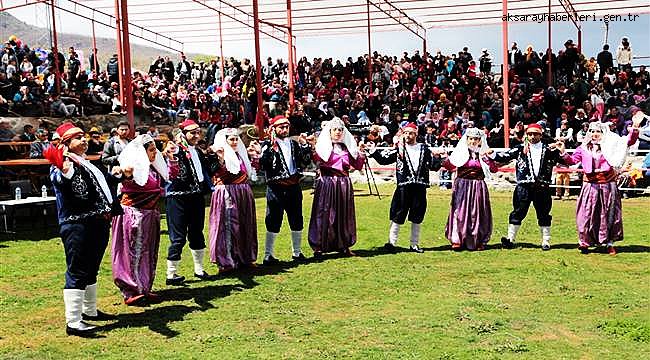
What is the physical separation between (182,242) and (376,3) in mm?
15208

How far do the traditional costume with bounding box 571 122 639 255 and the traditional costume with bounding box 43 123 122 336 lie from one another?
547 cm

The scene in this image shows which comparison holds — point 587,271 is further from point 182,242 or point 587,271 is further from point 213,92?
point 213,92

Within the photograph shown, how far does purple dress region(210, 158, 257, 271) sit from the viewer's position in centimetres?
784

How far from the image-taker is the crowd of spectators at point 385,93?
710 inches

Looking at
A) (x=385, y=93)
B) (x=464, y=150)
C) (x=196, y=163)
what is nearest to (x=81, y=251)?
(x=196, y=163)

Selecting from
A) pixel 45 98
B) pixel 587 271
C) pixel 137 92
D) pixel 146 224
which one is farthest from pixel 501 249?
pixel 137 92

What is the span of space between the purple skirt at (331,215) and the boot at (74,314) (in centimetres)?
348

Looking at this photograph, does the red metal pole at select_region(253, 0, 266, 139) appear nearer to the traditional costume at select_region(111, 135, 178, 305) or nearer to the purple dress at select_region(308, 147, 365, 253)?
the purple dress at select_region(308, 147, 365, 253)

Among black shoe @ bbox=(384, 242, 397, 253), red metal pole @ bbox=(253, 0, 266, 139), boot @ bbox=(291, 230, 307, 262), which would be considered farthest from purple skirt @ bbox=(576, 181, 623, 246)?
red metal pole @ bbox=(253, 0, 266, 139)

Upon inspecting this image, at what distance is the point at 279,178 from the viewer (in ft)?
27.8

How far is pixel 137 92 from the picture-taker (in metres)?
21.2

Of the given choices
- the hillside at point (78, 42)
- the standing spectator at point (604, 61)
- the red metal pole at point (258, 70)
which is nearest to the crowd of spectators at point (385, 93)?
the standing spectator at point (604, 61)

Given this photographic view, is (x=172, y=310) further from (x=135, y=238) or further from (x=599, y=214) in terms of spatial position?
(x=599, y=214)

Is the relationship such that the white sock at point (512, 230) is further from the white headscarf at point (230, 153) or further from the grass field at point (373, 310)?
the white headscarf at point (230, 153)
